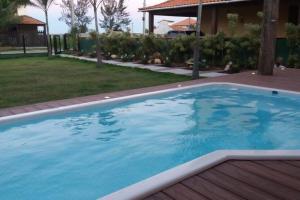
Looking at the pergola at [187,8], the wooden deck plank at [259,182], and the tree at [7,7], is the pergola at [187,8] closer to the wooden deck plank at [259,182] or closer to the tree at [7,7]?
the tree at [7,7]

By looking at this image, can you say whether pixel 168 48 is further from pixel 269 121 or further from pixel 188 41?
pixel 269 121

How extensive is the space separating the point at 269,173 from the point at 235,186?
1.52ft

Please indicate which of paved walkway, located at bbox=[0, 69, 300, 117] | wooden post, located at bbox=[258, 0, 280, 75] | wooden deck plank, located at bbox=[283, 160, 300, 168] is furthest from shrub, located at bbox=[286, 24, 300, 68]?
wooden deck plank, located at bbox=[283, 160, 300, 168]

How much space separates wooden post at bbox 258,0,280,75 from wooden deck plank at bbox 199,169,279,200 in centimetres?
791

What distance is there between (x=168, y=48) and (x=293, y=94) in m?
7.59

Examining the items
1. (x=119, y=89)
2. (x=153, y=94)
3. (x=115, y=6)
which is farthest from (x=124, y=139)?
(x=115, y=6)

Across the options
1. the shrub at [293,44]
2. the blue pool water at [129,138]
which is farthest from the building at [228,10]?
the blue pool water at [129,138]

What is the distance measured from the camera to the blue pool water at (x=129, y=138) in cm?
475

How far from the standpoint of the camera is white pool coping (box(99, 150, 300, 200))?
9.98 ft

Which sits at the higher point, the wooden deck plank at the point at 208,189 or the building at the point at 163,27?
the building at the point at 163,27

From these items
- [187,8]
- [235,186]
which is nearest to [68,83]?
[235,186]

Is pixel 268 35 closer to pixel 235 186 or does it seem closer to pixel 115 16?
pixel 235 186

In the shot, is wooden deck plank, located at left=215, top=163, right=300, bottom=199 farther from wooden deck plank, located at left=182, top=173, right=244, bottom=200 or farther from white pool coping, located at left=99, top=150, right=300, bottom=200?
wooden deck plank, located at left=182, top=173, right=244, bottom=200

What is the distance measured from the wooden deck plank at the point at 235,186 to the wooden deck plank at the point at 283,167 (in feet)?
1.69
